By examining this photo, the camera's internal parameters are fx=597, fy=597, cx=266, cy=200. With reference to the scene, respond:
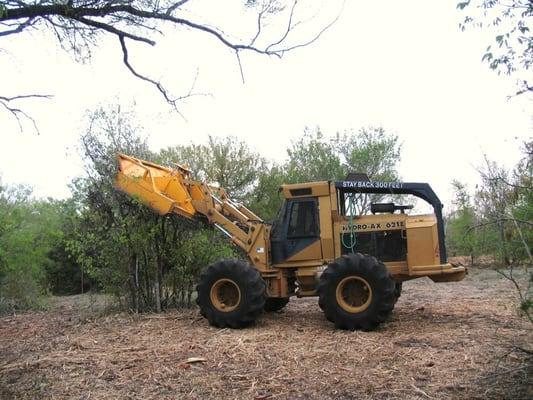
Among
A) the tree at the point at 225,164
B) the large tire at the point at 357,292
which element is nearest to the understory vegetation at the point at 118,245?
the large tire at the point at 357,292

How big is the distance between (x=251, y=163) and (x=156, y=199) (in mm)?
15924

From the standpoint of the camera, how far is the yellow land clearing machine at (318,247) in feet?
29.6

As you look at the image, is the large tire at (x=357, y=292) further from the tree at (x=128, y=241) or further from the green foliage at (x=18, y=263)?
the green foliage at (x=18, y=263)

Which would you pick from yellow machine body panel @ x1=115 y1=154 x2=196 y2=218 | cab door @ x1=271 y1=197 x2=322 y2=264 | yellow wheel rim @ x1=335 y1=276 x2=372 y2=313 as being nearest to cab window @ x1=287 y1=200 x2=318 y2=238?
cab door @ x1=271 y1=197 x2=322 y2=264

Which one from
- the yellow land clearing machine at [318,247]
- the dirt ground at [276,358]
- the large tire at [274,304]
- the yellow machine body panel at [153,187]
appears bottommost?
the dirt ground at [276,358]

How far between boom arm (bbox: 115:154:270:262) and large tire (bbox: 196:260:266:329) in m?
0.74

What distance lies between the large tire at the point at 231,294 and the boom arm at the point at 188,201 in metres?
0.74

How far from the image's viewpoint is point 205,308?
987 cm

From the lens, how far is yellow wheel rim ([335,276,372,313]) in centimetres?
893

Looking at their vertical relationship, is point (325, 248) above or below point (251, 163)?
below

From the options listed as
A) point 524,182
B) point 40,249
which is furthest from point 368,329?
point 40,249

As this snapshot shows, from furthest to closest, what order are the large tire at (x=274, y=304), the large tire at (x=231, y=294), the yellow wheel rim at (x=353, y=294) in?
1. the large tire at (x=274, y=304)
2. the large tire at (x=231, y=294)
3. the yellow wheel rim at (x=353, y=294)

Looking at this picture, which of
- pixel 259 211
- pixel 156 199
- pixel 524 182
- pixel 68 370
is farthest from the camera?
pixel 259 211

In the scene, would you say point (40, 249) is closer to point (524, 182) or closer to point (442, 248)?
point (442, 248)
